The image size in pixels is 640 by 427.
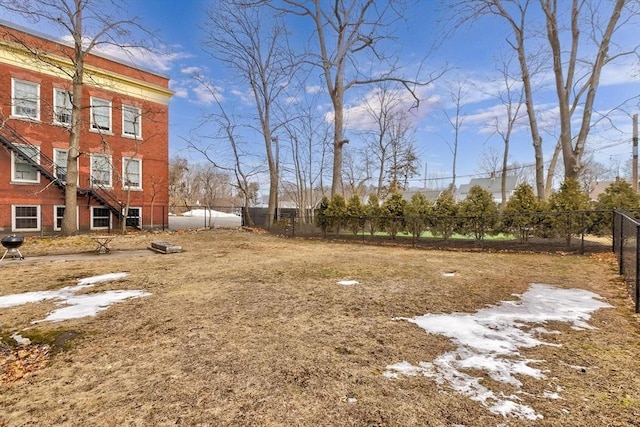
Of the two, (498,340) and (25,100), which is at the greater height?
(25,100)

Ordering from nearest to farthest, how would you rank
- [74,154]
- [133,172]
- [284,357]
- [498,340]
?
[284,357] → [498,340] → [74,154] → [133,172]

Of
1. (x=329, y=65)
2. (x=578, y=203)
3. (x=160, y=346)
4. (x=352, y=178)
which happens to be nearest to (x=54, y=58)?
(x=329, y=65)

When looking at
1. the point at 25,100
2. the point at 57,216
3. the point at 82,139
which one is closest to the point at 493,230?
the point at 82,139

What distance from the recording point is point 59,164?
615 inches

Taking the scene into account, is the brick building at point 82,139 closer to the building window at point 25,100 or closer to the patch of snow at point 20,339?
the building window at point 25,100

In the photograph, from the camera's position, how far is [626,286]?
5.32m

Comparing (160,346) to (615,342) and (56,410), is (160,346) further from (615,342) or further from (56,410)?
(615,342)

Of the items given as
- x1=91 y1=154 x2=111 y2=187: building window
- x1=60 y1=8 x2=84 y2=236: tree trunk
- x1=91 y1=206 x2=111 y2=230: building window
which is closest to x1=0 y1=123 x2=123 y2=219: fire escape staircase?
x1=91 y1=154 x2=111 y2=187: building window

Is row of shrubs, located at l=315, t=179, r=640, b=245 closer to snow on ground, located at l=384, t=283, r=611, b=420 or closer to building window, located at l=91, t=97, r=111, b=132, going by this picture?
snow on ground, located at l=384, t=283, r=611, b=420

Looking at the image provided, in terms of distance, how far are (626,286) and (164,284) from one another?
25.3 ft

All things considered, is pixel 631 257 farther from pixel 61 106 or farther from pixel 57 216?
pixel 61 106

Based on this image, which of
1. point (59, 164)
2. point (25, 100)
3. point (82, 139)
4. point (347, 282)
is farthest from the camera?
point (82, 139)

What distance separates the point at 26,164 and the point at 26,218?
243 centimetres

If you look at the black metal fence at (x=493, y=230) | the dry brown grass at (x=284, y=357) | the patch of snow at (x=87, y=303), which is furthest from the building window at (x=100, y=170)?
the patch of snow at (x=87, y=303)
